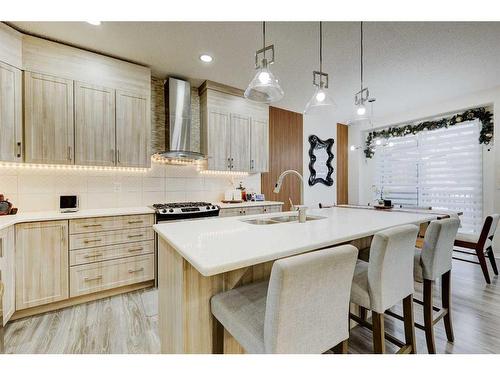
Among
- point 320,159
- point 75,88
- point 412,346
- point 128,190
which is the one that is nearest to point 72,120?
point 75,88

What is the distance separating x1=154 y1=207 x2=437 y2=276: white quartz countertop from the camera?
0.91 meters

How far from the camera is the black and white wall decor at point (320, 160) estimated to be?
4949 mm

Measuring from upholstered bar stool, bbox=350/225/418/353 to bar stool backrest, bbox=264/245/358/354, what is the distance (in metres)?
0.29

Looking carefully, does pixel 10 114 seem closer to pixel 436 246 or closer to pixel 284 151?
pixel 436 246

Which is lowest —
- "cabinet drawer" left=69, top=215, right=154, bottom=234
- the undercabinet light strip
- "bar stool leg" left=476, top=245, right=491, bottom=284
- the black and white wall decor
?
"bar stool leg" left=476, top=245, right=491, bottom=284

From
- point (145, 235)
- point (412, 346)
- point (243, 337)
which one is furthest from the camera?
point (145, 235)

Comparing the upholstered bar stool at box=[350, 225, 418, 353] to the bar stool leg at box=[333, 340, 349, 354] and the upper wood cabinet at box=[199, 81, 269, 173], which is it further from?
the upper wood cabinet at box=[199, 81, 269, 173]

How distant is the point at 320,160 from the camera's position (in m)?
5.14

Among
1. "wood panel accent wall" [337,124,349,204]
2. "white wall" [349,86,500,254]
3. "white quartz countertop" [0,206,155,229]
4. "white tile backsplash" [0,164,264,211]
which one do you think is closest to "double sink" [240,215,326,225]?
"white quartz countertop" [0,206,155,229]

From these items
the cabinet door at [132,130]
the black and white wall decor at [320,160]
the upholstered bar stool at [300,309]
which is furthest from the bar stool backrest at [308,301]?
the black and white wall decor at [320,160]

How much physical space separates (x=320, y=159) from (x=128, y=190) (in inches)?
152

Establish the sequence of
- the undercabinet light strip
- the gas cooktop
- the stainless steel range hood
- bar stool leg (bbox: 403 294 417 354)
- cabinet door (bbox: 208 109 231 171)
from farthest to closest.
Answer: cabinet door (bbox: 208 109 231 171), the stainless steel range hood, the gas cooktop, the undercabinet light strip, bar stool leg (bbox: 403 294 417 354)
